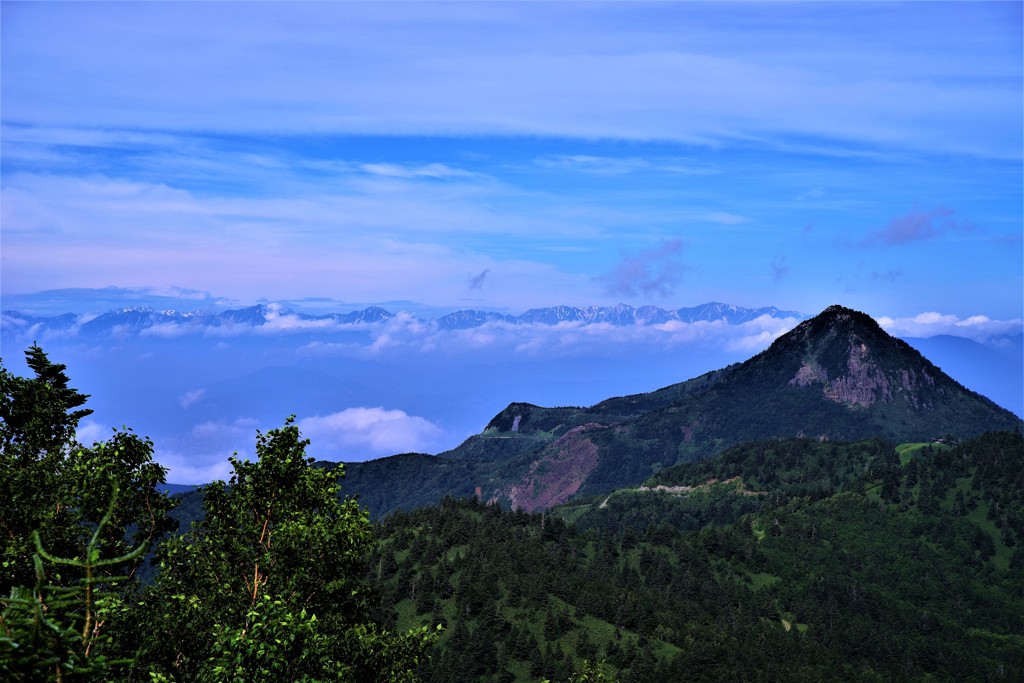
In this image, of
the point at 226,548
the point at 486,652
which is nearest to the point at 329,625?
the point at 226,548

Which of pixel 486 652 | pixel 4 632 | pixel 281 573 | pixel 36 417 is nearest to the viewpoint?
pixel 4 632

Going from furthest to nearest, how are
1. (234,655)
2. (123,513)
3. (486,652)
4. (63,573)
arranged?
(486,652)
(123,513)
(63,573)
(234,655)

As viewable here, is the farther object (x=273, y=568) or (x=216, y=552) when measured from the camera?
(x=216, y=552)

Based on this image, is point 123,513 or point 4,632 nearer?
point 4,632

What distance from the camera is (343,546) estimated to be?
44.2m

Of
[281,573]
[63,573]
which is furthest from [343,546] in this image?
[63,573]

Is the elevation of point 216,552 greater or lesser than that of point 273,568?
greater

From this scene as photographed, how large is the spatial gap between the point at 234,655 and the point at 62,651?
19.9 m

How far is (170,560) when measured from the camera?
45.3 m

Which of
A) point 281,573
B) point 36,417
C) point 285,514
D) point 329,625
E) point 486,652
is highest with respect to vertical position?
point 36,417

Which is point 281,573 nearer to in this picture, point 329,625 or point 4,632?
point 329,625

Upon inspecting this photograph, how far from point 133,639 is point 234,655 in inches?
387

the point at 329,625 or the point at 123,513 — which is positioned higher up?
the point at 123,513

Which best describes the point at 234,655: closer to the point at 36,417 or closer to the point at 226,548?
the point at 226,548
